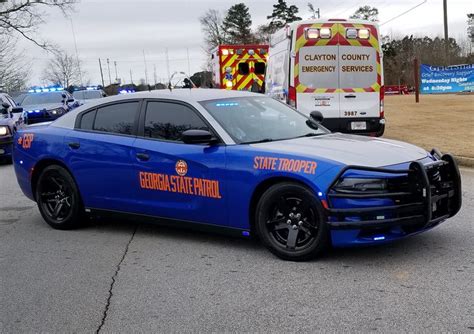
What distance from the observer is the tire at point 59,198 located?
6.50m

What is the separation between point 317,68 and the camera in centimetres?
1119

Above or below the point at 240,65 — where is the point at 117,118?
below

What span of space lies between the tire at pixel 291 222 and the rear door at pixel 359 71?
6.84m

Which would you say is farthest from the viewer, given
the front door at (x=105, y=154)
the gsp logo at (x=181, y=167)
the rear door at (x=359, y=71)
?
the rear door at (x=359, y=71)

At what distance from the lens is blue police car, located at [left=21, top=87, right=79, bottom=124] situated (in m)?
18.8

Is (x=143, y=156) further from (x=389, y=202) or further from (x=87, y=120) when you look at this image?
(x=389, y=202)

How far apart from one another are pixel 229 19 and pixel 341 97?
78517mm

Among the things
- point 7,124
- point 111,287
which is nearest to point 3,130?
point 7,124

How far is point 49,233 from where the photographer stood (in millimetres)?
6539

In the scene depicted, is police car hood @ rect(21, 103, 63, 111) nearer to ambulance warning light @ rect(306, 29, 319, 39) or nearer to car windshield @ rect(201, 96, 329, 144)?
ambulance warning light @ rect(306, 29, 319, 39)

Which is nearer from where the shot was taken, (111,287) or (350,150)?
(111,287)

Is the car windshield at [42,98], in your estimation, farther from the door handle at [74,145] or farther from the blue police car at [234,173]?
the door handle at [74,145]

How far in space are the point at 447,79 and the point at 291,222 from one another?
3543 cm

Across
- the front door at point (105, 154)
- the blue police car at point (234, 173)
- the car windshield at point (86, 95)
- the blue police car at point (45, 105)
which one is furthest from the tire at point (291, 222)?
the car windshield at point (86, 95)
